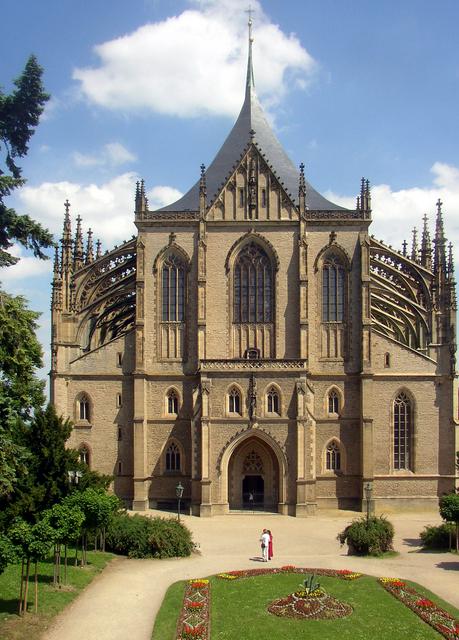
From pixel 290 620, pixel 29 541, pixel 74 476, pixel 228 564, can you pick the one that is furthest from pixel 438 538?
pixel 29 541

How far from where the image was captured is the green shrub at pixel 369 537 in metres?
35.3

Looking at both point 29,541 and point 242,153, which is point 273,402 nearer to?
point 242,153

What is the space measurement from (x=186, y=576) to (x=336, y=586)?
6543 mm

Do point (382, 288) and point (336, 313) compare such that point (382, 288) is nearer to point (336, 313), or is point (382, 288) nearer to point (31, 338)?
point (336, 313)

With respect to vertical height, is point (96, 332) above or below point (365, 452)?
above

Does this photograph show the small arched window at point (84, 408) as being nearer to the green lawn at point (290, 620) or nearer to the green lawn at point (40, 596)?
the green lawn at point (40, 596)

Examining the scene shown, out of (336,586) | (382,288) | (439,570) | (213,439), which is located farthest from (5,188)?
(382,288)

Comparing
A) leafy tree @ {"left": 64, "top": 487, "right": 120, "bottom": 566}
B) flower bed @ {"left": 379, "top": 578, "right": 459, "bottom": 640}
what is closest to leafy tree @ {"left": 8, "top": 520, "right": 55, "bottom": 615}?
leafy tree @ {"left": 64, "top": 487, "right": 120, "bottom": 566}

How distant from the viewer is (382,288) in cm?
5450

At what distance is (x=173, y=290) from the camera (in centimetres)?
5300

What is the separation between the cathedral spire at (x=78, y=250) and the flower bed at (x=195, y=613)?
3241 cm

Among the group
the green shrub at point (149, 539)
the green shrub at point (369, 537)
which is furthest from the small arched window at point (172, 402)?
the green shrub at point (369, 537)

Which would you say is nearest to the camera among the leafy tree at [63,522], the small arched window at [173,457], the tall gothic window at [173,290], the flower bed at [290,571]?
the leafy tree at [63,522]

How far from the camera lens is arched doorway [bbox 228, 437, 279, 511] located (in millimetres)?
50281
